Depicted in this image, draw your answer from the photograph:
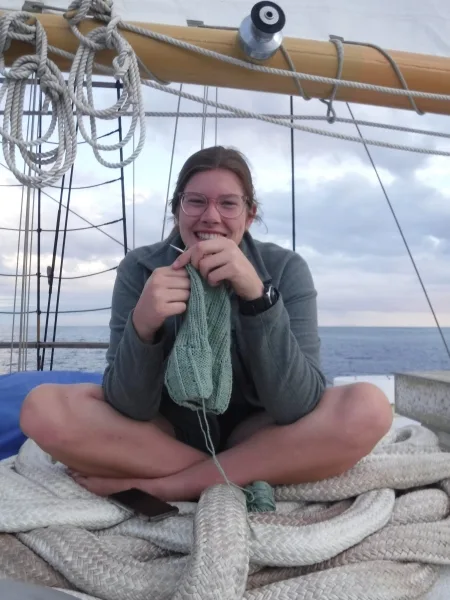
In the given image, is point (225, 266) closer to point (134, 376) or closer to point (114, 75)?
point (134, 376)

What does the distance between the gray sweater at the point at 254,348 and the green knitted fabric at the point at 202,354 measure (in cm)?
6

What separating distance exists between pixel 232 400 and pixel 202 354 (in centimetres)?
43

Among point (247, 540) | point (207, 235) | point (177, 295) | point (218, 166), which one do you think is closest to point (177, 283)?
point (177, 295)

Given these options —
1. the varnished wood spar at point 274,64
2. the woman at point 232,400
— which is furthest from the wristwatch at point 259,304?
the varnished wood spar at point 274,64

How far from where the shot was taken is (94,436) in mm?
1470

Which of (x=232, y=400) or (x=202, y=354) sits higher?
(x=202, y=354)

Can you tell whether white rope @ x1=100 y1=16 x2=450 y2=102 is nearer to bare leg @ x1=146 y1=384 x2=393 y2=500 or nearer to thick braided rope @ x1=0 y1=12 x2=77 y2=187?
thick braided rope @ x1=0 y1=12 x2=77 y2=187

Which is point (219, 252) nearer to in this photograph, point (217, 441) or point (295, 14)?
point (217, 441)

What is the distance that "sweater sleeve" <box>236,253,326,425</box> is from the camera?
52.7 inches

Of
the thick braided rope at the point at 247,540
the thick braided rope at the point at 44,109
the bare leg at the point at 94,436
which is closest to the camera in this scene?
the thick braided rope at the point at 247,540

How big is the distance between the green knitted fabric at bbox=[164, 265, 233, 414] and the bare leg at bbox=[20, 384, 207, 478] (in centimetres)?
25

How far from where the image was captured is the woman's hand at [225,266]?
1.29m

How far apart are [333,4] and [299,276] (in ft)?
4.43

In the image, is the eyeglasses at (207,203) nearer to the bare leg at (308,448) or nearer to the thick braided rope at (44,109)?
the thick braided rope at (44,109)
